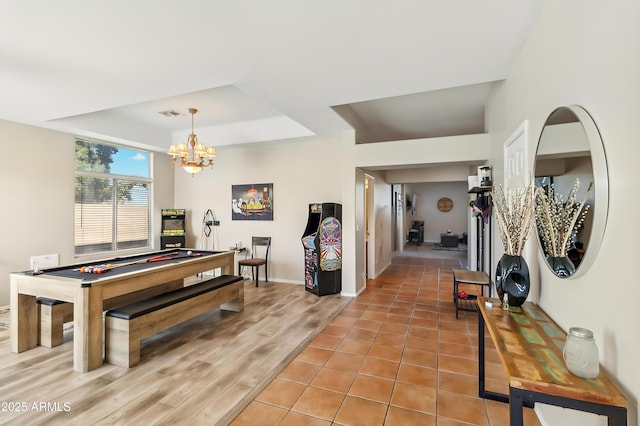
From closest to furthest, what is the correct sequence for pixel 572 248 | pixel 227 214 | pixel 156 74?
pixel 572 248, pixel 156 74, pixel 227 214

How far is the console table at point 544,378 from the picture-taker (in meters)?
1.05

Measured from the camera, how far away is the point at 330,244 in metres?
5.00

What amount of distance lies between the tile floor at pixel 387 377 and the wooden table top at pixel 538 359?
79 centimetres

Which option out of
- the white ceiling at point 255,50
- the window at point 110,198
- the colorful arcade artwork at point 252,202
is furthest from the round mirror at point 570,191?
the window at point 110,198

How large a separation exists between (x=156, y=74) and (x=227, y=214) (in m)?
3.85

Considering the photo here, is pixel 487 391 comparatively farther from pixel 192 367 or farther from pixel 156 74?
pixel 156 74

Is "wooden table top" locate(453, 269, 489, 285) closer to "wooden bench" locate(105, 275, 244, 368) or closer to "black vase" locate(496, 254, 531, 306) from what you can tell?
"black vase" locate(496, 254, 531, 306)

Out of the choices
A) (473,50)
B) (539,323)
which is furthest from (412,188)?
(539,323)

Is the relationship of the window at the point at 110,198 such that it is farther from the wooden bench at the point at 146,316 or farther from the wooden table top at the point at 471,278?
the wooden table top at the point at 471,278

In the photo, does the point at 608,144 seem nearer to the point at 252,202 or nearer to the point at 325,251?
the point at 325,251

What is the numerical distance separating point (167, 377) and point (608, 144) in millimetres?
3302

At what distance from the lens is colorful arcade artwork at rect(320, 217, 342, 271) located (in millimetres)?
4953

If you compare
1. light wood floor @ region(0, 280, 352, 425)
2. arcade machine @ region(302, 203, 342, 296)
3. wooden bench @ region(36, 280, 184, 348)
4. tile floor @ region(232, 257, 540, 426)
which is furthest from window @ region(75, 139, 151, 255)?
tile floor @ region(232, 257, 540, 426)

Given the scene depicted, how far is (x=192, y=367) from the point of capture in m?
2.67
